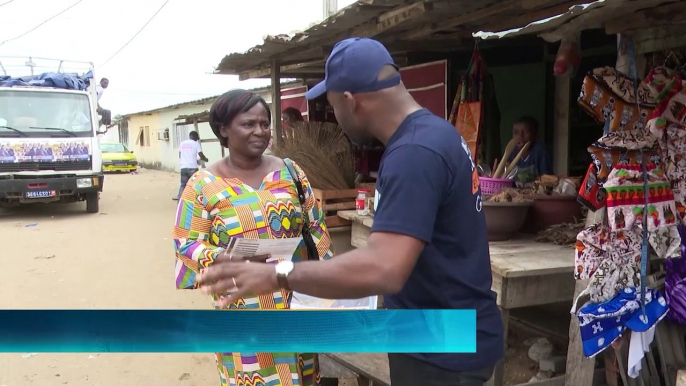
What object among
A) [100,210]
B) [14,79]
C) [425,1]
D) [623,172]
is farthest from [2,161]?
[623,172]

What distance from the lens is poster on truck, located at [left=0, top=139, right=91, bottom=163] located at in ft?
31.2

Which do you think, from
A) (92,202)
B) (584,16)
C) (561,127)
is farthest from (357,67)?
(92,202)

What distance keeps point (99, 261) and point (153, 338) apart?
6236 millimetres

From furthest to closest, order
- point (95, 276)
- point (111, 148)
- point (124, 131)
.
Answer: point (124, 131)
point (111, 148)
point (95, 276)

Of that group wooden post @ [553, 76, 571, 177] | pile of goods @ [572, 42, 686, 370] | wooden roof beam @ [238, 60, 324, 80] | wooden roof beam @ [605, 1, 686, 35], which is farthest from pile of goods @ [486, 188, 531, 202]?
wooden roof beam @ [238, 60, 324, 80]

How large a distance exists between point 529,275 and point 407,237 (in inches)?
63.0

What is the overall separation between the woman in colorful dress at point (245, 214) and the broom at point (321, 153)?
2.36 metres

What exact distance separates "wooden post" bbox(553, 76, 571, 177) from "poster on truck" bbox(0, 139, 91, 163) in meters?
8.19

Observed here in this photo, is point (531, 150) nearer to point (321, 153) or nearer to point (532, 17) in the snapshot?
point (532, 17)

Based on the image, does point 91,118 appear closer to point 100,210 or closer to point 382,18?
point 100,210

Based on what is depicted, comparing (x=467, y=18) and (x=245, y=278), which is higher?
(x=467, y=18)

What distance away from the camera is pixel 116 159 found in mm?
23922

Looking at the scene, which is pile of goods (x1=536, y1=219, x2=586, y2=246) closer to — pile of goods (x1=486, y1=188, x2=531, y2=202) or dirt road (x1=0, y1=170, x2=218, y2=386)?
pile of goods (x1=486, y1=188, x2=531, y2=202)

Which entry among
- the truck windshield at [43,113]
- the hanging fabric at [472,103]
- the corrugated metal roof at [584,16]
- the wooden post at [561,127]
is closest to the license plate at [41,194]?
the truck windshield at [43,113]
